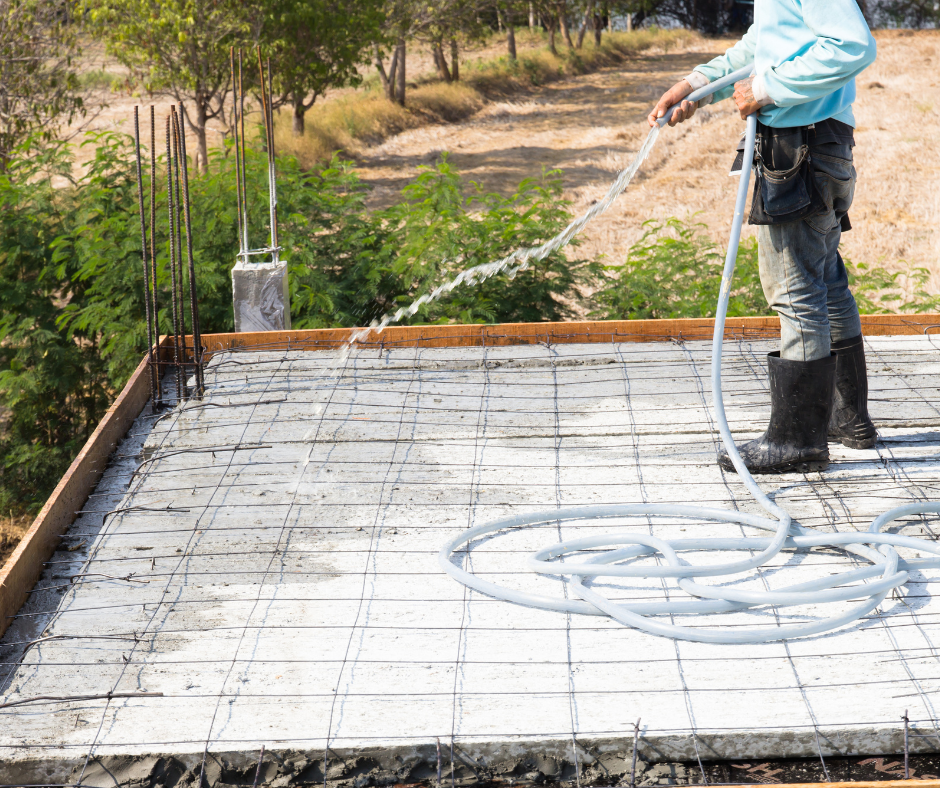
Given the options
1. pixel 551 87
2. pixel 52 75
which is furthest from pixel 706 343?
pixel 551 87

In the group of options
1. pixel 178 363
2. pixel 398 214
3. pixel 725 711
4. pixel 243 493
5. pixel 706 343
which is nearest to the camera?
pixel 725 711

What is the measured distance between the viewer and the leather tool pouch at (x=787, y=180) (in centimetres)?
271

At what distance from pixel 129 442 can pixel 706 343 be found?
2.50m

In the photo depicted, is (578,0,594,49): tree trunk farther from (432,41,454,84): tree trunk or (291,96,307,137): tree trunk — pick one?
(291,96,307,137): tree trunk

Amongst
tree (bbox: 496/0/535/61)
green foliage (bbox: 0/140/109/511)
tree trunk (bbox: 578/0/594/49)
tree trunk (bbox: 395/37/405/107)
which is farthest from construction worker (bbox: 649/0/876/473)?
tree trunk (bbox: 578/0/594/49)

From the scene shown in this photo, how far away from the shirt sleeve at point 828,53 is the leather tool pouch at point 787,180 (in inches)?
7.0

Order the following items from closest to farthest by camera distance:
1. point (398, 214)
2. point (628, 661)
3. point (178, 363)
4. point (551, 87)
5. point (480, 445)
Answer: point (628, 661)
point (480, 445)
point (178, 363)
point (398, 214)
point (551, 87)

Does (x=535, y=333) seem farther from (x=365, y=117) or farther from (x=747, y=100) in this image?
(x=365, y=117)

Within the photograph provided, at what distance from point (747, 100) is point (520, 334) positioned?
5.73ft

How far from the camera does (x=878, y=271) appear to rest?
6.33m

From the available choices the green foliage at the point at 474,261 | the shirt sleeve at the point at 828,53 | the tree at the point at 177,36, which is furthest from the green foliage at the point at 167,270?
the tree at the point at 177,36

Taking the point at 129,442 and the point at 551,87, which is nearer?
the point at 129,442

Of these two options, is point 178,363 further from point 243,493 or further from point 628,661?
point 628,661

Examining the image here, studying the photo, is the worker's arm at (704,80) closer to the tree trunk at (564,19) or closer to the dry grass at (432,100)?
the dry grass at (432,100)
